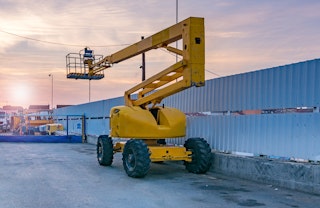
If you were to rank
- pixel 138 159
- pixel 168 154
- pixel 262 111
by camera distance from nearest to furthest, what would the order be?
pixel 138 159 < pixel 262 111 < pixel 168 154

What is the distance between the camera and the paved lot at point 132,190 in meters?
8.56

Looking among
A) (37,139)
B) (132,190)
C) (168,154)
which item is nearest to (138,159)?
(168,154)

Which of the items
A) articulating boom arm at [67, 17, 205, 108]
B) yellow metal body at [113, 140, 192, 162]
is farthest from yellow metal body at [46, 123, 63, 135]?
yellow metal body at [113, 140, 192, 162]

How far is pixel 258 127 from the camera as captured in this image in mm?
11867

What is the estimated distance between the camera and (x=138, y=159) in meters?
11.5

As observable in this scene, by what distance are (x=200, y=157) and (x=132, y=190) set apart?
323 cm

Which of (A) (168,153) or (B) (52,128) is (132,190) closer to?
(A) (168,153)

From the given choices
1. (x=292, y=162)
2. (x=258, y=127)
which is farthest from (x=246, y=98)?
(x=292, y=162)

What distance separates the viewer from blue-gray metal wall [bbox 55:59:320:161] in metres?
10.2

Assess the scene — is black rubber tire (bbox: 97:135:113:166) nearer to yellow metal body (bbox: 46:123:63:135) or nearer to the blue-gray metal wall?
the blue-gray metal wall

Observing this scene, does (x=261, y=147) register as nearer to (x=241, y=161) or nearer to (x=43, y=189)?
(x=241, y=161)

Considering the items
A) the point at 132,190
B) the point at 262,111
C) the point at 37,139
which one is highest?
the point at 262,111

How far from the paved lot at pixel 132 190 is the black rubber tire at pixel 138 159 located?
0.22m

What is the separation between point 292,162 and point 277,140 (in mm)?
892
